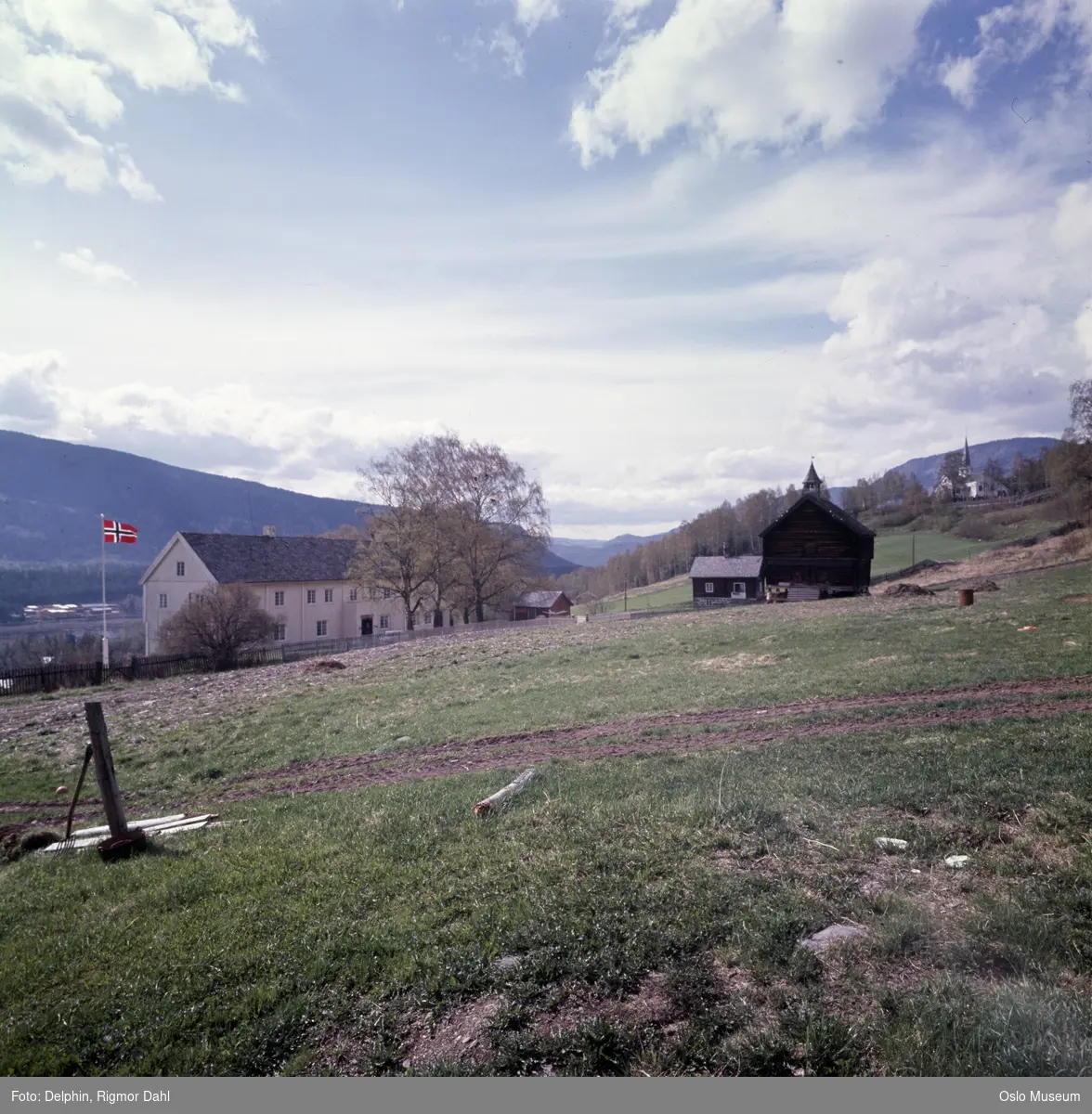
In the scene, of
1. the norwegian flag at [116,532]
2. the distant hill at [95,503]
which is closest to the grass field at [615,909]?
the norwegian flag at [116,532]

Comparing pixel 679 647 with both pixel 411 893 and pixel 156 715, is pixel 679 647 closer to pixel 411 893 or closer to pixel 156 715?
pixel 156 715

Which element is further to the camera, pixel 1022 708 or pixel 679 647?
pixel 679 647

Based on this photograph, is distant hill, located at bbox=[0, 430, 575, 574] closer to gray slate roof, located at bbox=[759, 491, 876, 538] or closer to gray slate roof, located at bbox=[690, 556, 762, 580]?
gray slate roof, located at bbox=[690, 556, 762, 580]

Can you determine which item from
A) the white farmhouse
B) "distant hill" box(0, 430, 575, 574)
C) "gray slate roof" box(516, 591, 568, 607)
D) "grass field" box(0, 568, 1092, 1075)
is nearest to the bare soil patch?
"grass field" box(0, 568, 1092, 1075)

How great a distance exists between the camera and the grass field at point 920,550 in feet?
242

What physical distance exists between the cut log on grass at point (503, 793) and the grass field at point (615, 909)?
9.4 inches

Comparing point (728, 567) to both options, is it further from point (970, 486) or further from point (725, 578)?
point (970, 486)

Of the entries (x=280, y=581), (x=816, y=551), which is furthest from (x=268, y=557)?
(x=816, y=551)

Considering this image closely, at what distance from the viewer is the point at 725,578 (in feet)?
234

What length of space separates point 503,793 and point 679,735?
3922mm

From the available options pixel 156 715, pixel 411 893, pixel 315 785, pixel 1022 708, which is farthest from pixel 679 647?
pixel 411 893

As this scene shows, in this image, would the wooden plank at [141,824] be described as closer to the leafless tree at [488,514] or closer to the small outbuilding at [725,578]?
the leafless tree at [488,514]
